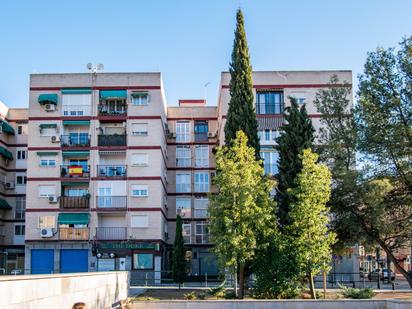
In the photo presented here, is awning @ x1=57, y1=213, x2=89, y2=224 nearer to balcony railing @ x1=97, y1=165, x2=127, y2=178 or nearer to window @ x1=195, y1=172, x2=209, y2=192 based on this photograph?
balcony railing @ x1=97, y1=165, x2=127, y2=178

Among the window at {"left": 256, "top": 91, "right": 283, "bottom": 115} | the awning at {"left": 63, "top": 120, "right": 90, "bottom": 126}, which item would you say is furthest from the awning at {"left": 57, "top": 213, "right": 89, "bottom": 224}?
the window at {"left": 256, "top": 91, "right": 283, "bottom": 115}

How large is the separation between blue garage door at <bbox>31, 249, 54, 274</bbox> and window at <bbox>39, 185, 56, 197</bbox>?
4538mm

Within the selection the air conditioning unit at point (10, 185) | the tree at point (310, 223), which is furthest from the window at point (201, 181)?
the tree at point (310, 223)

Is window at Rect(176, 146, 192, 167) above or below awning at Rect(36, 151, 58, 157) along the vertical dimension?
above

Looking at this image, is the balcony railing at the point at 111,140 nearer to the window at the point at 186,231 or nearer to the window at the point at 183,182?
the window at the point at 183,182

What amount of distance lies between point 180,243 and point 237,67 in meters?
15.6

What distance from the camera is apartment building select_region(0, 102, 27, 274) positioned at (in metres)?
54.3

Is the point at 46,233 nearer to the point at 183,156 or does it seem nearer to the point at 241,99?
the point at 183,156

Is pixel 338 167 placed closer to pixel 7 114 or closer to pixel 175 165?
pixel 175 165

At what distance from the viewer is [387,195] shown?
30891 mm

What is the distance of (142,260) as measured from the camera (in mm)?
46688

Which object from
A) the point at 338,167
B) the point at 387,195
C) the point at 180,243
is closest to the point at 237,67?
the point at 338,167

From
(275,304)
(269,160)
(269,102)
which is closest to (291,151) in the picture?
(275,304)

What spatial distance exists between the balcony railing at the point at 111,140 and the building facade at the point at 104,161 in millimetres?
83
